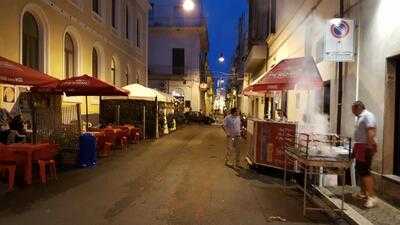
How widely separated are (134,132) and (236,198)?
1324 centimetres

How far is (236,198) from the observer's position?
937 cm

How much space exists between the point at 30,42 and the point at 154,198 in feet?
32.9

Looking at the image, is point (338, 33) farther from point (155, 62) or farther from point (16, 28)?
point (155, 62)

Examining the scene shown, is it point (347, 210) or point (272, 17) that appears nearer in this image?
point (347, 210)

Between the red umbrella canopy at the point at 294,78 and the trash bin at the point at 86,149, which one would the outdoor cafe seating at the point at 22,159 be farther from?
the red umbrella canopy at the point at 294,78

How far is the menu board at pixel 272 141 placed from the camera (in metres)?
12.1

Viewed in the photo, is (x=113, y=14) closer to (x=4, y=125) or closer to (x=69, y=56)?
(x=69, y=56)

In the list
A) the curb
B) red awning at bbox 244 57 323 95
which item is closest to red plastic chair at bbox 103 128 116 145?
red awning at bbox 244 57 323 95

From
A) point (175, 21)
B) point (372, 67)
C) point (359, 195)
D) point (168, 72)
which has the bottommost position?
point (359, 195)

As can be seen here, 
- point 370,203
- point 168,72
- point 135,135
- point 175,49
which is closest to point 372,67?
point 370,203

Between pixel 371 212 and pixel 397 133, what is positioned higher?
pixel 397 133

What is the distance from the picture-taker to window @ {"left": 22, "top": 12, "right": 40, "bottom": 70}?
53.5ft

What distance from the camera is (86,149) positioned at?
1357cm

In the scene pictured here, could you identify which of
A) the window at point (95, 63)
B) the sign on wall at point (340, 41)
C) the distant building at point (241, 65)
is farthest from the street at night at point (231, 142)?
the distant building at point (241, 65)
